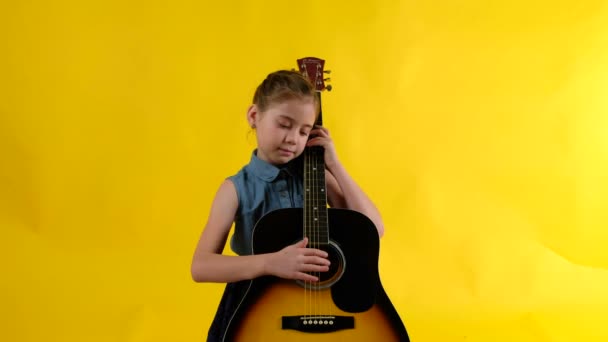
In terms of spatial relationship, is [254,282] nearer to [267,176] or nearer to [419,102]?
[267,176]

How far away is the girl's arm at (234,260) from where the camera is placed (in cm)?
186

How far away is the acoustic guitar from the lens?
1868mm

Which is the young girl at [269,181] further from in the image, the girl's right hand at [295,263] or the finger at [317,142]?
the girl's right hand at [295,263]

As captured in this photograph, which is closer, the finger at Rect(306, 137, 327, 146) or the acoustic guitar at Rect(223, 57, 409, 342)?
the acoustic guitar at Rect(223, 57, 409, 342)

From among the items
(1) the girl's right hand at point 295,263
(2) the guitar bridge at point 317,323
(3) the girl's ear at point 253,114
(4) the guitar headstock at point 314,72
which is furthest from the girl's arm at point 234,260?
(4) the guitar headstock at point 314,72

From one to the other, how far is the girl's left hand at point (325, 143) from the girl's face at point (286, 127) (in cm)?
5

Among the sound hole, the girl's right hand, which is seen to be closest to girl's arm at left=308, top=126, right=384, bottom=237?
the sound hole

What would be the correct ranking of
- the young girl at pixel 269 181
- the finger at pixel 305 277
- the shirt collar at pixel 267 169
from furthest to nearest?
1. the shirt collar at pixel 267 169
2. the young girl at pixel 269 181
3. the finger at pixel 305 277

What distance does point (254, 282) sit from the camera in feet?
6.21

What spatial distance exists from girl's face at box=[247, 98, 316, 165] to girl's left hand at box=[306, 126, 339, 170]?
50 mm

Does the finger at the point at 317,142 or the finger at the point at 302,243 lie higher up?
the finger at the point at 317,142

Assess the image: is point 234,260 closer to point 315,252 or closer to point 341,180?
point 315,252

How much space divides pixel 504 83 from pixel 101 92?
1.94 metres

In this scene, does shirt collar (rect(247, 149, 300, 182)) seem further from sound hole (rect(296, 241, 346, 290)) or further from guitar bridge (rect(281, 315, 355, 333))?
guitar bridge (rect(281, 315, 355, 333))
